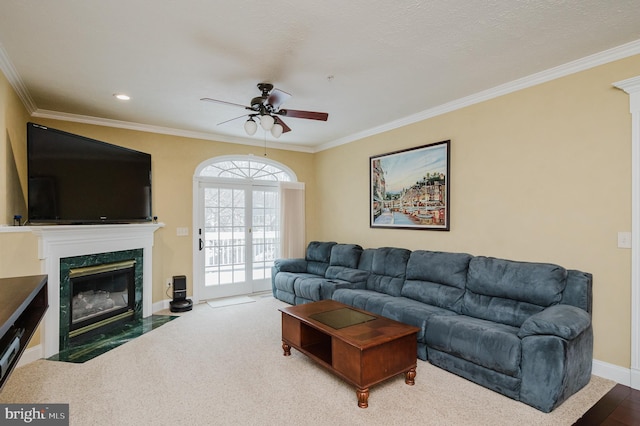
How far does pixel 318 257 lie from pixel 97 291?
10.4 ft

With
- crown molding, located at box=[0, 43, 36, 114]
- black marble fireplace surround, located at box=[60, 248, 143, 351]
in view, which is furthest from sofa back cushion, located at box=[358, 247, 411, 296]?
crown molding, located at box=[0, 43, 36, 114]

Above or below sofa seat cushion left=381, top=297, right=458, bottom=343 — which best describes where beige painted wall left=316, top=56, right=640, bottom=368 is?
above

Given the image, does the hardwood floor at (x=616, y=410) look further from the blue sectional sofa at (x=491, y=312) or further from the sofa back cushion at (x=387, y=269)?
the sofa back cushion at (x=387, y=269)

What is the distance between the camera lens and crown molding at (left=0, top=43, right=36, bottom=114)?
279 centimetres

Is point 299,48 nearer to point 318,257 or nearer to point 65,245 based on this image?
point 65,245

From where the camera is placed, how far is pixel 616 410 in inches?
92.3

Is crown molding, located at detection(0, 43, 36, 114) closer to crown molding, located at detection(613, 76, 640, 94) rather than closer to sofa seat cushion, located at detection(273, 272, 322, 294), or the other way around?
sofa seat cushion, located at detection(273, 272, 322, 294)

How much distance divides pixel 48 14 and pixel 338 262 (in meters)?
4.20

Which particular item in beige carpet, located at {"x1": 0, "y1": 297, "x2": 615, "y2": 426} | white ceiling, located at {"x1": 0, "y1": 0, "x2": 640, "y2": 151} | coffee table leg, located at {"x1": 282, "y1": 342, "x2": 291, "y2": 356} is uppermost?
white ceiling, located at {"x1": 0, "y1": 0, "x2": 640, "y2": 151}

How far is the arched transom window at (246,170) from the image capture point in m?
5.58

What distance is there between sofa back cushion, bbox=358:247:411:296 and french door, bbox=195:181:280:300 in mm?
2173

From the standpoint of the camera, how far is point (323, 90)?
11.8 feet

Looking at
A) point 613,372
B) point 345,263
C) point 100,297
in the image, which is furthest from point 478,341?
point 100,297

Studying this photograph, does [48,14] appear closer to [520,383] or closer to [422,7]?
[422,7]
